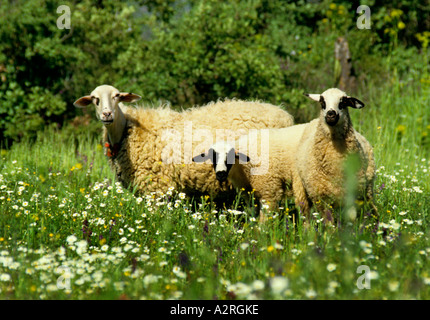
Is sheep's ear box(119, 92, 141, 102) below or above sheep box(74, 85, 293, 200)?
above

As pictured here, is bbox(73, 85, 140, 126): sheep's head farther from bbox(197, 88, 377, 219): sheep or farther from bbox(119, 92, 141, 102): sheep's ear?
bbox(197, 88, 377, 219): sheep

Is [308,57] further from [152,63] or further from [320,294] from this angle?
[320,294]

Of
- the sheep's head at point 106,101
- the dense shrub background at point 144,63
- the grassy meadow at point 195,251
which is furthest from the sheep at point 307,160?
the dense shrub background at point 144,63

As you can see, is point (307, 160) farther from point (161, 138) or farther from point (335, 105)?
point (161, 138)

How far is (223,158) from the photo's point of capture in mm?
4688

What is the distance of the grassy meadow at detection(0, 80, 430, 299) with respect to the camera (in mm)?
2848

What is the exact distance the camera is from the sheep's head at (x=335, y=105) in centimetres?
390

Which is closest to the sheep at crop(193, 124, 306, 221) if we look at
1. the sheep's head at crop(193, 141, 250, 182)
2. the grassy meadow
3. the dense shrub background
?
the sheep's head at crop(193, 141, 250, 182)

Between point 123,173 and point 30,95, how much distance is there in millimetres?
3444

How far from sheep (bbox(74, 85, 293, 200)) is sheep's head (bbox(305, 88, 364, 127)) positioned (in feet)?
5.33

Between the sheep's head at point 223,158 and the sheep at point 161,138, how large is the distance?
0.45 m

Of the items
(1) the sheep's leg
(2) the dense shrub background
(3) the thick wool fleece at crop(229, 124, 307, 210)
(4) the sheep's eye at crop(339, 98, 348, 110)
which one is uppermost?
(2) the dense shrub background

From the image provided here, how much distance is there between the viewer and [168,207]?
4449 mm
